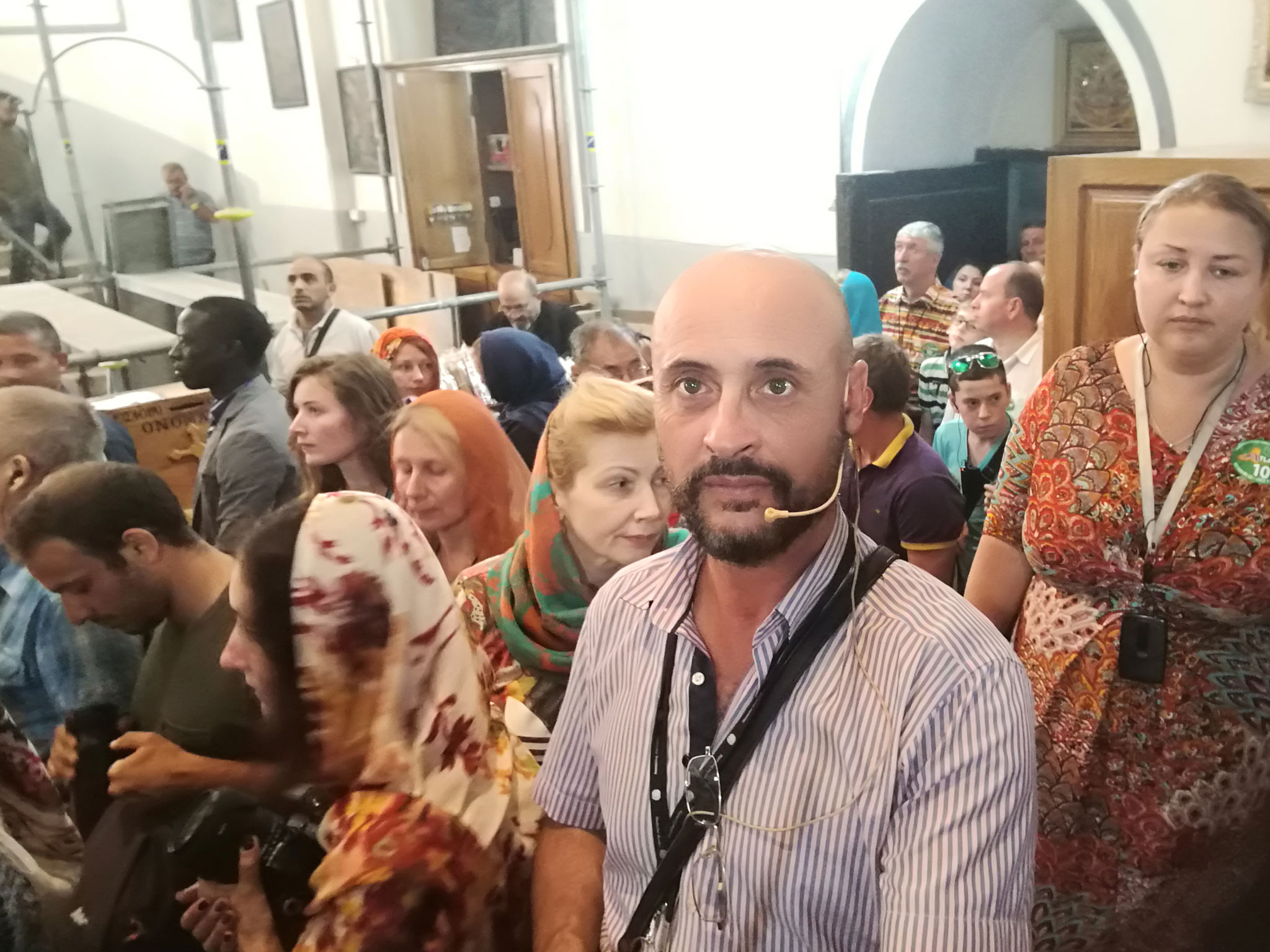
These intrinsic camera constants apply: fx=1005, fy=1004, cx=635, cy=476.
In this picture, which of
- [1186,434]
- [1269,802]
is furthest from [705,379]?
[1269,802]

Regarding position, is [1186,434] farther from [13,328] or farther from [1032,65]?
[1032,65]

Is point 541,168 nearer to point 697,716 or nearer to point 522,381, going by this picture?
point 522,381

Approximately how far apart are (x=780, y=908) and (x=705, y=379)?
0.58 m

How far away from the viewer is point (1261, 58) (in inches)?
146

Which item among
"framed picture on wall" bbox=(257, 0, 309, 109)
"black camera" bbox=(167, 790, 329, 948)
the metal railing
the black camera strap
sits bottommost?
the black camera strap

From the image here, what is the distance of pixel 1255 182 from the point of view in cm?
213

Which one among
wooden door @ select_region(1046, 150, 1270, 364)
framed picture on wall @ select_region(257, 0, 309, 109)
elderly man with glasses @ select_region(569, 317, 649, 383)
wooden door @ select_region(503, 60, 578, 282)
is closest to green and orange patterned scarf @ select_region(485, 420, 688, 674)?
wooden door @ select_region(1046, 150, 1270, 364)

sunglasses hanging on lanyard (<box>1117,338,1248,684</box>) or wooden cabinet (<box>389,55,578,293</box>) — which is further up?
wooden cabinet (<box>389,55,578,293</box>)

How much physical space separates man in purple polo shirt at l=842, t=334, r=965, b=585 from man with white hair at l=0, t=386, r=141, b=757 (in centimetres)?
166

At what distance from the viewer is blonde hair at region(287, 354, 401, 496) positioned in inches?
101

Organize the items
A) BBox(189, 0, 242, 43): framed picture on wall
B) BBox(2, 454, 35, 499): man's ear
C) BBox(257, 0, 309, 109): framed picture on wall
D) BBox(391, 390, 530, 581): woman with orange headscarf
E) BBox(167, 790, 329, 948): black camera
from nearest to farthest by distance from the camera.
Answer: BBox(167, 790, 329, 948): black camera
BBox(2, 454, 35, 499): man's ear
BBox(391, 390, 530, 581): woman with orange headscarf
BBox(257, 0, 309, 109): framed picture on wall
BBox(189, 0, 242, 43): framed picture on wall

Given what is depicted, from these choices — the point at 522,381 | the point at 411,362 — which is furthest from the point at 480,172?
the point at 522,381

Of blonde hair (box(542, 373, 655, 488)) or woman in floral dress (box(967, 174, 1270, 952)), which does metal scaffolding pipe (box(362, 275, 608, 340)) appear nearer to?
blonde hair (box(542, 373, 655, 488))

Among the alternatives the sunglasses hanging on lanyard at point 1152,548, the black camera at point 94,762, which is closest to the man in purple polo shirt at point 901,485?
the sunglasses hanging on lanyard at point 1152,548
